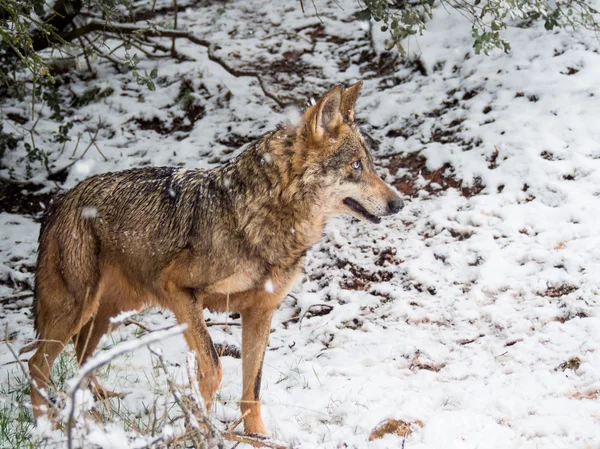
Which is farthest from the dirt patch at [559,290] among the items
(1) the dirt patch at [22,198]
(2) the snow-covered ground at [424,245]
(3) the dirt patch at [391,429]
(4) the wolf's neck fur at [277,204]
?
(1) the dirt patch at [22,198]

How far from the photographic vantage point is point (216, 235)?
157 inches

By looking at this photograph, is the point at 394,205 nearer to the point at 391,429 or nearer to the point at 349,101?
the point at 349,101

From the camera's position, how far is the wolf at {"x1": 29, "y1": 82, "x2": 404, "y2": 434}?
3.92 metres

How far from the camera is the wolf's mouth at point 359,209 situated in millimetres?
4133

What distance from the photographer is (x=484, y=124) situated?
7438mm

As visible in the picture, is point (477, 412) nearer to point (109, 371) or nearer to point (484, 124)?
Answer: point (109, 371)

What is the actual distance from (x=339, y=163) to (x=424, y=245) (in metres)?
2.47

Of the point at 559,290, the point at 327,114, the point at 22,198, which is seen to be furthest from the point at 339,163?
the point at 22,198

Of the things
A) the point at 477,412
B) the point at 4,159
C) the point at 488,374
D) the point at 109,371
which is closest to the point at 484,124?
the point at 488,374

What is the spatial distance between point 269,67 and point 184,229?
250 inches

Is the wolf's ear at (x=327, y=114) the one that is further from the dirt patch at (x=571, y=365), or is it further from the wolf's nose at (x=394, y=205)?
the dirt patch at (x=571, y=365)

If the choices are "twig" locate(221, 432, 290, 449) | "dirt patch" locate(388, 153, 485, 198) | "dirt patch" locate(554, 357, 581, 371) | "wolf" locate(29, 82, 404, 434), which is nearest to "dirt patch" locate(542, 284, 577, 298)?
"dirt patch" locate(554, 357, 581, 371)

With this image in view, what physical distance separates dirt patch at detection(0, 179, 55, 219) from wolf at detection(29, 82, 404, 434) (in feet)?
10.8

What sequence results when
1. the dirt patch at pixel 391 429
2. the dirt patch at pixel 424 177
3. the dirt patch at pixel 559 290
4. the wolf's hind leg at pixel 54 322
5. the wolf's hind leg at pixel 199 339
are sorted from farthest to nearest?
1. the dirt patch at pixel 424 177
2. the dirt patch at pixel 559 290
3. the wolf's hind leg at pixel 54 322
4. the wolf's hind leg at pixel 199 339
5. the dirt patch at pixel 391 429
